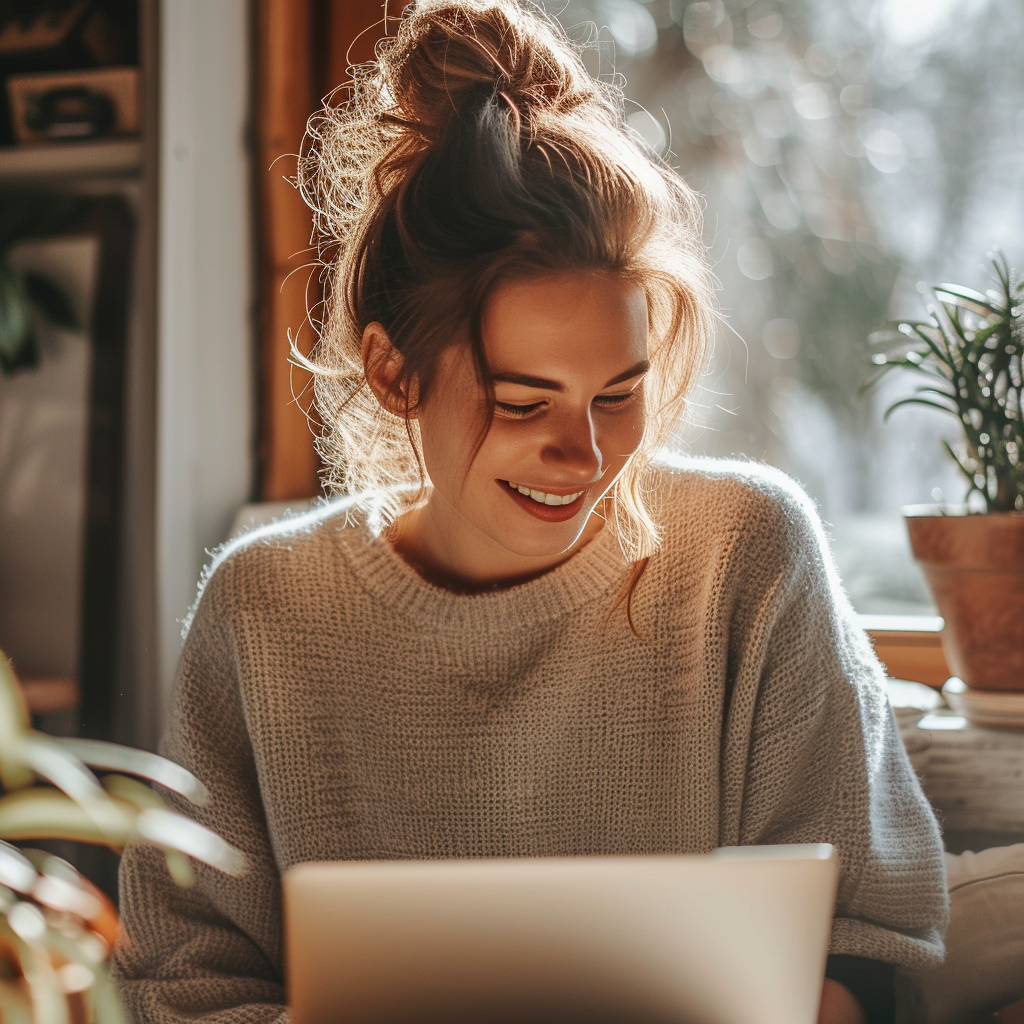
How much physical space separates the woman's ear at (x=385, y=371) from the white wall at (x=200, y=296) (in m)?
0.89

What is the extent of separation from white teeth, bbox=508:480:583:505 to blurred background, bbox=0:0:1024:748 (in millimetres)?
778

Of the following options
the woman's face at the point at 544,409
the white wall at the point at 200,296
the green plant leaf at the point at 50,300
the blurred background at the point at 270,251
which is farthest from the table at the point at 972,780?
the green plant leaf at the point at 50,300

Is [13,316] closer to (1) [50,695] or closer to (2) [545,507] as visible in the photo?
(1) [50,695]

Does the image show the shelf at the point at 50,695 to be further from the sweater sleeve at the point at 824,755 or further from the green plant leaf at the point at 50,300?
the sweater sleeve at the point at 824,755

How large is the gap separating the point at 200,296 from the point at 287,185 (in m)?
0.25

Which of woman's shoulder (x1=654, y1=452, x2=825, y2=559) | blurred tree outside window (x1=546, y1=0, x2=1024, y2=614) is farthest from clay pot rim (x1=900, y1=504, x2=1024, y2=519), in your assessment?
blurred tree outside window (x1=546, y1=0, x2=1024, y2=614)

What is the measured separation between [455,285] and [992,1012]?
2.74ft

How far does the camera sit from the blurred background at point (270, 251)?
179 cm

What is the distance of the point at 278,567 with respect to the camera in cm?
121

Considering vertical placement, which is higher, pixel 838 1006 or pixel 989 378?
pixel 989 378

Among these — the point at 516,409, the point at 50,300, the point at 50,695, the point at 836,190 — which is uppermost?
the point at 836,190

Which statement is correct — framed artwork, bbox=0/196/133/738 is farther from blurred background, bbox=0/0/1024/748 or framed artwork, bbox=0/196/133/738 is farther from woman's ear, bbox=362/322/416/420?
woman's ear, bbox=362/322/416/420

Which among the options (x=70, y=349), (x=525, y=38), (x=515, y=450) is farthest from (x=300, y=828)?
(x=70, y=349)

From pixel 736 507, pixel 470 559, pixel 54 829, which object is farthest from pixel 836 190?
pixel 54 829
